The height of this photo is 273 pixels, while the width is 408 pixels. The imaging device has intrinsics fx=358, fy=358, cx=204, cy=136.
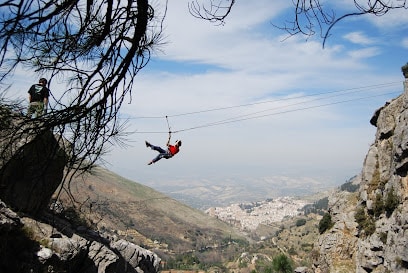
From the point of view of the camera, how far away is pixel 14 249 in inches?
320

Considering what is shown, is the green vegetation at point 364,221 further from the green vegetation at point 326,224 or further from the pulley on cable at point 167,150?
the pulley on cable at point 167,150

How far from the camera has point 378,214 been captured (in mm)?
23094

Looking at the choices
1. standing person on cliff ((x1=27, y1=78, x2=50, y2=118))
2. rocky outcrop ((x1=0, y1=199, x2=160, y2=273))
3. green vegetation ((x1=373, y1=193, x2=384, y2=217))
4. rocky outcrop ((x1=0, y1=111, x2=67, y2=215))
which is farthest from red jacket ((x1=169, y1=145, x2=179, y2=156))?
green vegetation ((x1=373, y1=193, x2=384, y2=217))

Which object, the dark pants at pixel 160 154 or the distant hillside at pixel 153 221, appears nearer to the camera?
the dark pants at pixel 160 154

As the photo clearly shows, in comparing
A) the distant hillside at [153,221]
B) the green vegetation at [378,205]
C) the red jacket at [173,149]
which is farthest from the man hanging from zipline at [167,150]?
the distant hillside at [153,221]

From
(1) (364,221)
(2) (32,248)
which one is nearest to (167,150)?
(2) (32,248)

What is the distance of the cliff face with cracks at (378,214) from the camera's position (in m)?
20.0

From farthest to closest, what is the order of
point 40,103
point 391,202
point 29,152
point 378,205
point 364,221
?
point 364,221 < point 378,205 < point 391,202 < point 40,103 < point 29,152

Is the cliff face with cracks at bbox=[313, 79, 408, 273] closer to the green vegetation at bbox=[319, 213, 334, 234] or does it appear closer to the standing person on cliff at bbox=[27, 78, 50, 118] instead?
the green vegetation at bbox=[319, 213, 334, 234]

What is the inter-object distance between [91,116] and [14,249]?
700 cm

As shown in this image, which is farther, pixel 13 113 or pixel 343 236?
pixel 343 236

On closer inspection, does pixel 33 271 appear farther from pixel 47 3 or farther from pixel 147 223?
pixel 147 223

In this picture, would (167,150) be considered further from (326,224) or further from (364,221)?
(326,224)

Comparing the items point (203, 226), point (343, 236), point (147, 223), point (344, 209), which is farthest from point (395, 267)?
point (203, 226)
